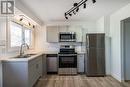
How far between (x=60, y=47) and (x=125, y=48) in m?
2.97

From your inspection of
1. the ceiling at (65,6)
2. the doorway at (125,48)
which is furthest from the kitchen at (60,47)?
the doorway at (125,48)

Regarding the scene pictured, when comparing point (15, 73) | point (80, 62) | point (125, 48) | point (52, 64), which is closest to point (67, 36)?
point (80, 62)

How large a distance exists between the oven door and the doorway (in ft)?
6.71

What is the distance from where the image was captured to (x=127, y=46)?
5.69 metres

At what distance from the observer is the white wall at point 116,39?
5323mm

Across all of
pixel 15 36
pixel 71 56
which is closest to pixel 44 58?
pixel 71 56

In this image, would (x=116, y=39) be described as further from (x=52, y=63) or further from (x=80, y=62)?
(x=52, y=63)

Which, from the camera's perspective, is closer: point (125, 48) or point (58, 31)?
point (125, 48)

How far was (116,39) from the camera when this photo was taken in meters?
5.85

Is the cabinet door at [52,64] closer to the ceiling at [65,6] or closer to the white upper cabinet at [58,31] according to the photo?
the white upper cabinet at [58,31]

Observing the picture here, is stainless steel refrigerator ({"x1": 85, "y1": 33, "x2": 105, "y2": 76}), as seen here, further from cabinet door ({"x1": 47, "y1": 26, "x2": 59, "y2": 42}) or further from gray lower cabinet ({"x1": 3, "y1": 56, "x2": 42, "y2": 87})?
gray lower cabinet ({"x1": 3, "y1": 56, "x2": 42, "y2": 87})

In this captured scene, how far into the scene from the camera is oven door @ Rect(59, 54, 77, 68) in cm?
680

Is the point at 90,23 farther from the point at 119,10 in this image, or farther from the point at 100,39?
the point at 119,10

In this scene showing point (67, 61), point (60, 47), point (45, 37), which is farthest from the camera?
point (45, 37)
